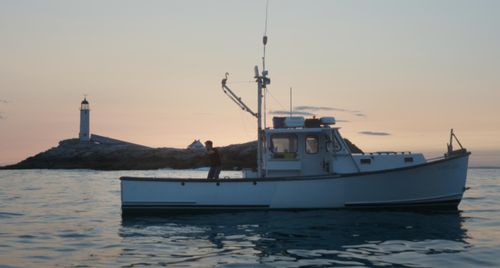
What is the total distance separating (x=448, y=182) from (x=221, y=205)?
25.8ft

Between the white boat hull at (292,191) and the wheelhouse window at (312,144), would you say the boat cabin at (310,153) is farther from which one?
the white boat hull at (292,191)

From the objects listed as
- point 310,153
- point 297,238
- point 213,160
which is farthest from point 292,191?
point 297,238

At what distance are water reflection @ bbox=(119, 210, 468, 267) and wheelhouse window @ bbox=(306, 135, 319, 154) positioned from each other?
2454 mm

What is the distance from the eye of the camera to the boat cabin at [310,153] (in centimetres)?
1920

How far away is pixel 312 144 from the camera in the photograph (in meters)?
19.5

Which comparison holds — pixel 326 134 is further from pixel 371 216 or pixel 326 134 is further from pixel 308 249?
pixel 308 249

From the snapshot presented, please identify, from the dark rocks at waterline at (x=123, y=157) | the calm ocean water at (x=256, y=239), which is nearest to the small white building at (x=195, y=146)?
the dark rocks at waterline at (x=123, y=157)

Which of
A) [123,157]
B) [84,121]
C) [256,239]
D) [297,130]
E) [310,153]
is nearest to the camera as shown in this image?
[256,239]

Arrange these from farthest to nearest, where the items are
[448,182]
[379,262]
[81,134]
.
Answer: [81,134] < [448,182] < [379,262]

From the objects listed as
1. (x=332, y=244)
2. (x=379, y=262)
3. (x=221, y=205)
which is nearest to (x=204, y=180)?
(x=221, y=205)

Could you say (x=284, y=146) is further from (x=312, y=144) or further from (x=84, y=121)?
(x=84, y=121)

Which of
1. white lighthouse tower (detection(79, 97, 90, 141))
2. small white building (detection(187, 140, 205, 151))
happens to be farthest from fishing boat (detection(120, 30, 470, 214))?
white lighthouse tower (detection(79, 97, 90, 141))

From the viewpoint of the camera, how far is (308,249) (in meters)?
12.3

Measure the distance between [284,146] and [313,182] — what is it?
2123 mm
